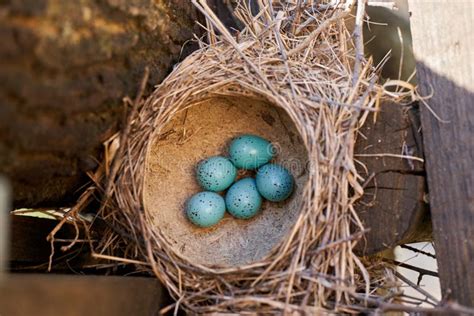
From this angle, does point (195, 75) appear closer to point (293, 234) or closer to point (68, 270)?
point (293, 234)

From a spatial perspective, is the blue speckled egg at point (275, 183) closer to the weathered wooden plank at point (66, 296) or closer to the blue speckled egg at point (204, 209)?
the blue speckled egg at point (204, 209)

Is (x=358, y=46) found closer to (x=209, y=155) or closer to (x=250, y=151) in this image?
(x=250, y=151)

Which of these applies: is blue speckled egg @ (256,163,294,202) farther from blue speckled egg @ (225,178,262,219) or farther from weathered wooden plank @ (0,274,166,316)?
weathered wooden plank @ (0,274,166,316)

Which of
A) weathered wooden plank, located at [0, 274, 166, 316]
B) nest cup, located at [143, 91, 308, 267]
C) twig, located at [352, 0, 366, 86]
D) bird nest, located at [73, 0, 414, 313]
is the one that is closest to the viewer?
weathered wooden plank, located at [0, 274, 166, 316]

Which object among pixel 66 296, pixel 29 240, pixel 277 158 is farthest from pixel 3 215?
pixel 277 158

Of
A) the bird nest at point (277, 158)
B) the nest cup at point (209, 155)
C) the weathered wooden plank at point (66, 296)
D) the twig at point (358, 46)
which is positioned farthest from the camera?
the nest cup at point (209, 155)

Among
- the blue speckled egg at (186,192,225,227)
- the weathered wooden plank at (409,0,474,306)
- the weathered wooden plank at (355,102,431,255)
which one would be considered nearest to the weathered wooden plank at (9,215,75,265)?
the blue speckled egg at (186,192,225,227)

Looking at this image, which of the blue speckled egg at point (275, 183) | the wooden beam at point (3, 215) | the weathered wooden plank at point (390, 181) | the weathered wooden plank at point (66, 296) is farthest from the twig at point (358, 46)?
the wooden beam at point (3, 215)
